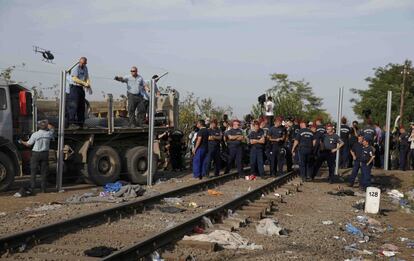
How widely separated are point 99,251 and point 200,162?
1023 centimetres

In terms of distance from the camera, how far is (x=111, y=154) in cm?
1580

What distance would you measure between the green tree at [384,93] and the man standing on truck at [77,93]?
41220 millimetres

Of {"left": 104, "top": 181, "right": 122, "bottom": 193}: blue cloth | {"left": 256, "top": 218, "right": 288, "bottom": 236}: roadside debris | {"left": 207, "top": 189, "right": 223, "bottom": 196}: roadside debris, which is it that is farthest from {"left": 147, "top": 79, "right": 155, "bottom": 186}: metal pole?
{"left": 256, "top": 218, "right": 288, "bottom": 236}: roadside debris

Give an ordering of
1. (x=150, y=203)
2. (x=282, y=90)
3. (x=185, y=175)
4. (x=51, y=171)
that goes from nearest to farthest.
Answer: (x=150, y=203) < (x=51, y=171) < (x=185, y=175) < (x=282, y=90)

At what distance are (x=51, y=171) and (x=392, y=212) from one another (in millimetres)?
8569

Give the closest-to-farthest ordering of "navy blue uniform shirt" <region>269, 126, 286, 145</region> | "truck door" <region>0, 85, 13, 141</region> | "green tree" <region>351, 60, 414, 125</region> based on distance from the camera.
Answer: "truck door" <region>0, 85, 13, 141</region>, "navy blue uniform shirt" <region>269, 126, 286, 145</region>, "green tree" <region>351, 60, 414, 125</region>

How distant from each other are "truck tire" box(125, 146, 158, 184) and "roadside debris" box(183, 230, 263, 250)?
802 centimetres

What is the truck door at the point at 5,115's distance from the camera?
44.2ft

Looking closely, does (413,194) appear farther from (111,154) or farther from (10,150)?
(10,150)

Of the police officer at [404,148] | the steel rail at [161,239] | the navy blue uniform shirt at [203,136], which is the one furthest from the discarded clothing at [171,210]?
the police officer at [404,148]

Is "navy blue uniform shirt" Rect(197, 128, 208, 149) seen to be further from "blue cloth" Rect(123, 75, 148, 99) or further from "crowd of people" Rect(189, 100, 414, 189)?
"blue cloth" Rect(123, 75, 148, 99)

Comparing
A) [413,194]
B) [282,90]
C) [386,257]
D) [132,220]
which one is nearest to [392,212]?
[413,194]

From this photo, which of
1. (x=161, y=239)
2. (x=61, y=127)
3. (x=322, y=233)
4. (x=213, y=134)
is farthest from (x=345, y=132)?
(x=161, y=239)

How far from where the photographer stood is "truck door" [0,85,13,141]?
530 inches
